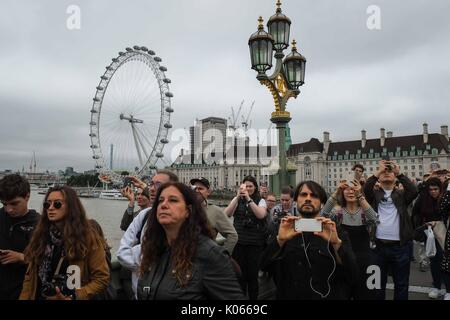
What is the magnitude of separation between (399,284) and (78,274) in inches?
173

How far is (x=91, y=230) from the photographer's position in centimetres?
356

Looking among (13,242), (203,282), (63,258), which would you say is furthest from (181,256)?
(13,242)

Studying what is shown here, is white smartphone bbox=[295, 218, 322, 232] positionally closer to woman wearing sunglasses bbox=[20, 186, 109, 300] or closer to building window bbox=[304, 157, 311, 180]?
woman wearing sunglasses bbox=[20, 186, 109, 300]

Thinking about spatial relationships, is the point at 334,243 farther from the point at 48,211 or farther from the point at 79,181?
the point at 79,181

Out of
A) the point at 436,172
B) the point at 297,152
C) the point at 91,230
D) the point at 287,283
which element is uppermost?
the point at 297,152

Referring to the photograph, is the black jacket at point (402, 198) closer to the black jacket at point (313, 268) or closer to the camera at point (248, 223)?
the camera at point (248, 223)

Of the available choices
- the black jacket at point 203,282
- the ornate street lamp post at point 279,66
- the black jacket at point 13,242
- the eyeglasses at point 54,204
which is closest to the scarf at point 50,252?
the eyeglasses at point 54,204

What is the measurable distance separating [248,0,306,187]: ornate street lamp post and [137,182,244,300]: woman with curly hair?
583 cm

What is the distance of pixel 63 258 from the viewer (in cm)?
336

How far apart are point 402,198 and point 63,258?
15.4 feet

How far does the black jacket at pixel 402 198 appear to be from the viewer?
5.20 m

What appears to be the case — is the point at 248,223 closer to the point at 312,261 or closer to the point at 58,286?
the point at 312,261

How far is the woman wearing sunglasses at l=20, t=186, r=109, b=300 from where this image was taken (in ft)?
10.7
